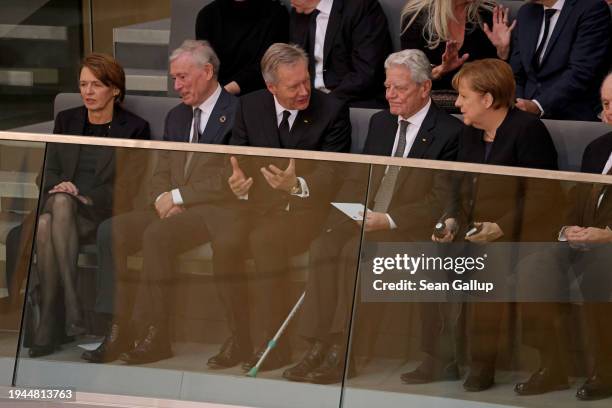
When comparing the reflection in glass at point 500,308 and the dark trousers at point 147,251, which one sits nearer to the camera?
the reflection in glass at point 500,308

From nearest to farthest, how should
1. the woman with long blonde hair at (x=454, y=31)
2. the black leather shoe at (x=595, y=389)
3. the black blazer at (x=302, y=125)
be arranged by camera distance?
1. the black leather shoe at (x=595, y=389)
2. the black blazer at (x=302, y=125)
3. the woman with long blonde hair at (x=454, y=31)

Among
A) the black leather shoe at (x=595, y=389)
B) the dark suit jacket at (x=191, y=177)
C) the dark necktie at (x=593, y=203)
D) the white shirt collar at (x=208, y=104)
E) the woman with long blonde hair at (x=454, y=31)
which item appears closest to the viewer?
the dark necktie at (x=593, y=203)

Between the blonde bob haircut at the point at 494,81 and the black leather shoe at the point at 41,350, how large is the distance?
1698mm

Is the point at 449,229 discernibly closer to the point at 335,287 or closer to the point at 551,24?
the point at 335,287

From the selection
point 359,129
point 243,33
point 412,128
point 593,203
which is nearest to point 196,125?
point 359,129

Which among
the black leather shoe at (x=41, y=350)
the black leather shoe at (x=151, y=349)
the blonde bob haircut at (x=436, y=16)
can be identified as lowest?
the black leather shoe at (x=41, y=350)

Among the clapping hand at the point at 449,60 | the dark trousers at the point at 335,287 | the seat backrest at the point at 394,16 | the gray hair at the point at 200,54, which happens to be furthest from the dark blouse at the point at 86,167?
the seat backrest at the point at 394,16

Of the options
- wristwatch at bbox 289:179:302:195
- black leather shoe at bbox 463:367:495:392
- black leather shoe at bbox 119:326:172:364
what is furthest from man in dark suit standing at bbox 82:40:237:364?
black leather shoe at bbox 463:367:495:392

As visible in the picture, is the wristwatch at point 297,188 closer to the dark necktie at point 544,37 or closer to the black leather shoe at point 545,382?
the black leather shoe at point 545,382

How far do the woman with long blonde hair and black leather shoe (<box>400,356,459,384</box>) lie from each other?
1.70 meters

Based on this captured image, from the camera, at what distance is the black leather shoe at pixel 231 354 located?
12.0 feet

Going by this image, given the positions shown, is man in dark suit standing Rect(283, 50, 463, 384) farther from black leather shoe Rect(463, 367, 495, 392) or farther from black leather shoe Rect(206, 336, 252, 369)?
black leather shoe Rect(463, 367, 495, 392)

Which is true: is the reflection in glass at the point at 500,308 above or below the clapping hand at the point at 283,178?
below

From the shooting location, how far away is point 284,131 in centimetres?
441
